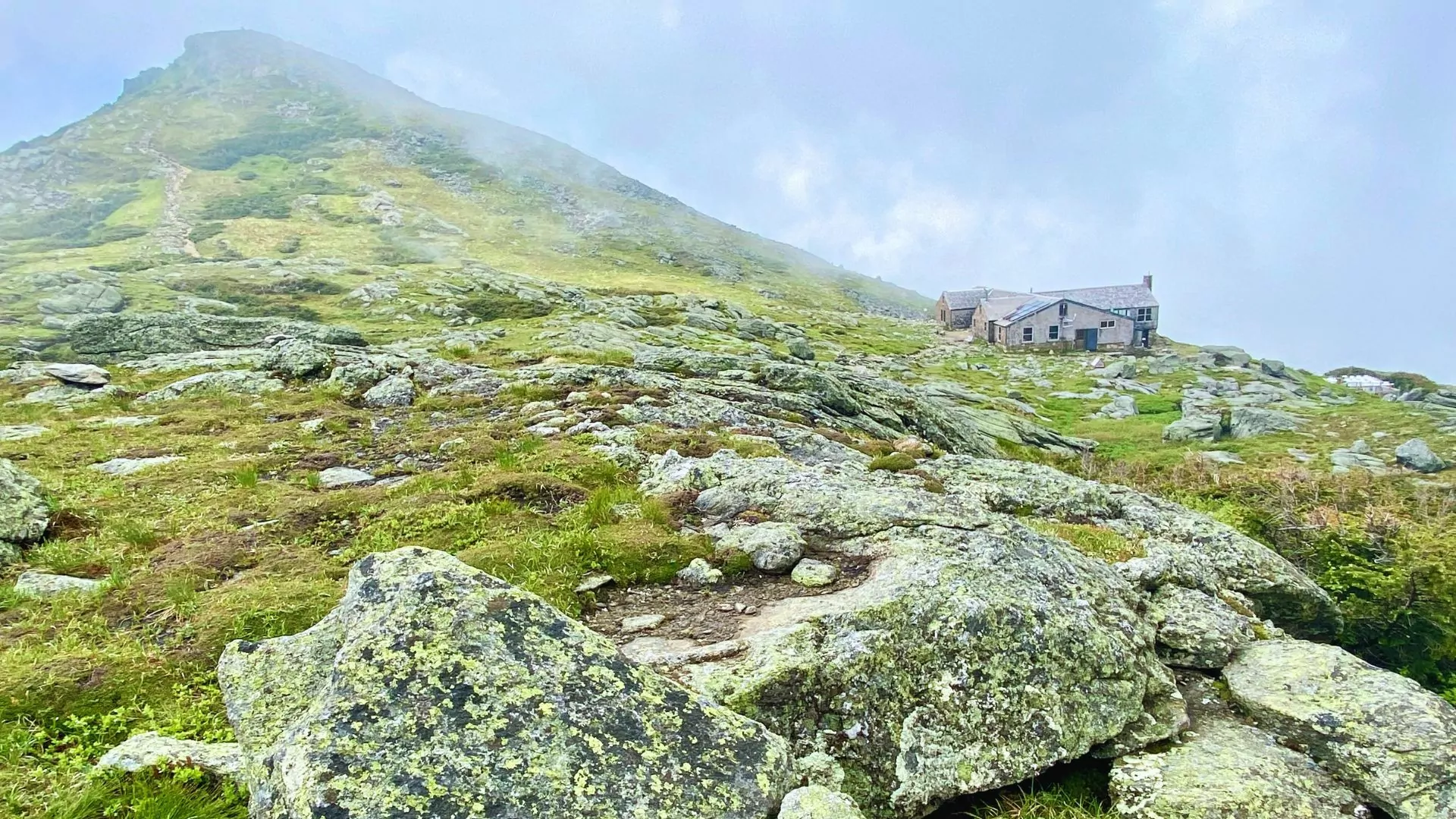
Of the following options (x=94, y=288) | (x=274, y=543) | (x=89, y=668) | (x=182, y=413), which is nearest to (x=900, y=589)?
(x=89, y=668)

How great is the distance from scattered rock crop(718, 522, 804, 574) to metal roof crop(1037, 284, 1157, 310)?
11308 cm

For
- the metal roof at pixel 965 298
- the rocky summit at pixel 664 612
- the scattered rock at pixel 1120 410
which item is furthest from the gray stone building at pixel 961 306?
the rocky summit at pixel 664 612

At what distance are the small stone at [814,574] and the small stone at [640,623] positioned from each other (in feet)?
6.21

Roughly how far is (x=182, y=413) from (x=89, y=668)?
1962 cm

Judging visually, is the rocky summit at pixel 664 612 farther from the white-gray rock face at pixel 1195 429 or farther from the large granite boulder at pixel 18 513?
the white-gray rock face at pixel 1195 429

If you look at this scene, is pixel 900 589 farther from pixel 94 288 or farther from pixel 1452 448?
pixel 94 288

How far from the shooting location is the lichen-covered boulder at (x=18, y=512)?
10.3 m

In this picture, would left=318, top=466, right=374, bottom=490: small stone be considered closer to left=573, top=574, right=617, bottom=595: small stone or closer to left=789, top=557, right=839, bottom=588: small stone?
left=573, top=574, right=617, bottom=595: small stone

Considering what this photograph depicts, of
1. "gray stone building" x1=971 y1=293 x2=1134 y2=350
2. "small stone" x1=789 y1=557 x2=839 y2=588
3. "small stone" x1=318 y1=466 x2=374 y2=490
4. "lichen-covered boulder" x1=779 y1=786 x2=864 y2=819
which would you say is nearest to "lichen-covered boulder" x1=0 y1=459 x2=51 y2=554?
"small stone" x1=318 y1=466 x2=374 y2=490

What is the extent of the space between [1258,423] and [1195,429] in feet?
16.6

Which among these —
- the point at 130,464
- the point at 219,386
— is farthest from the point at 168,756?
the point at 219,386

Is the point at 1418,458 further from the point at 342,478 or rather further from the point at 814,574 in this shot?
the point at 342,478

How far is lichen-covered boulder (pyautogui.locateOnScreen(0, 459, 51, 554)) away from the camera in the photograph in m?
10.3

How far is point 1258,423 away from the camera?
45.4 m
